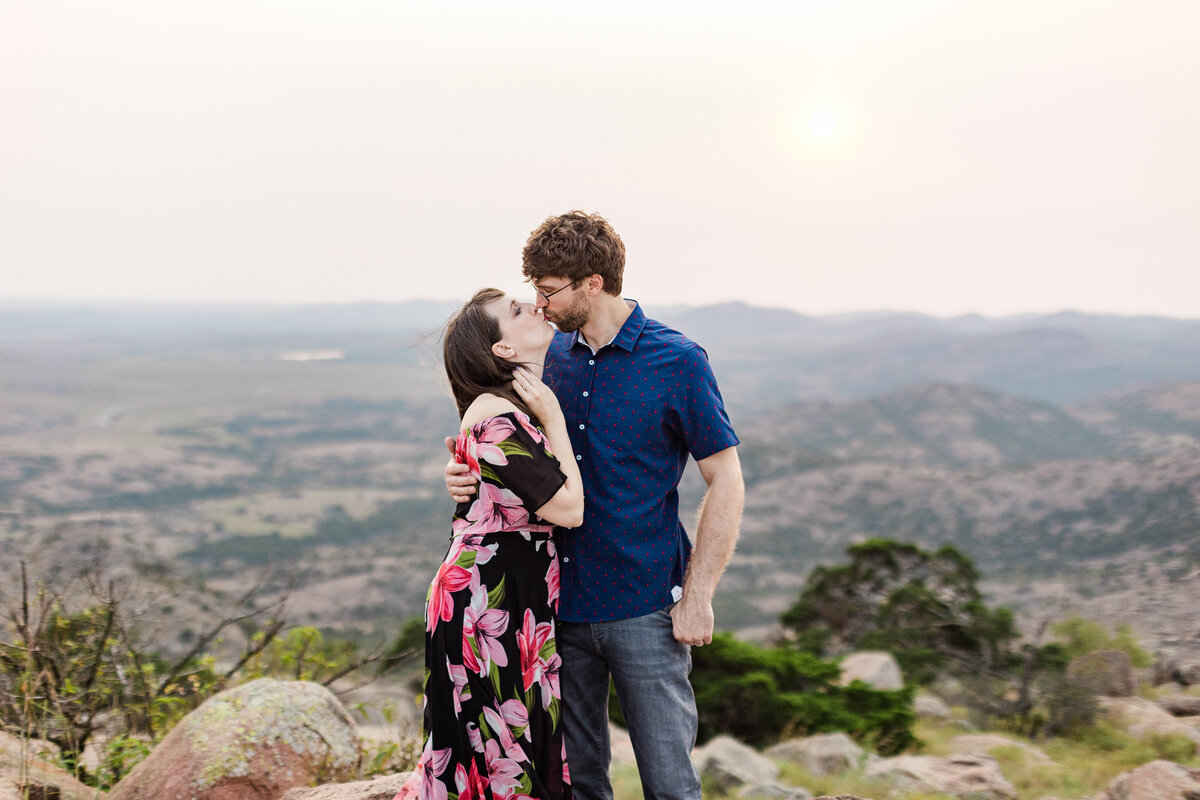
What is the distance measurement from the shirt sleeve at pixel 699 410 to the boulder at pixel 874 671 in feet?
39.4

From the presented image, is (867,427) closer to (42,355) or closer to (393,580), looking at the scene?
(393,580)

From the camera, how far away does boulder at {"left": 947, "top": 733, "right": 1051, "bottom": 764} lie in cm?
817

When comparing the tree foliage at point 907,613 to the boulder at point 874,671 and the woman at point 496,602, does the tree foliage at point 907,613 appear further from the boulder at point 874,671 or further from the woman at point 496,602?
the woman at point 496,602

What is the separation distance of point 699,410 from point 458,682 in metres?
1.18

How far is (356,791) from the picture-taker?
3.19m

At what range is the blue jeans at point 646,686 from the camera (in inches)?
101

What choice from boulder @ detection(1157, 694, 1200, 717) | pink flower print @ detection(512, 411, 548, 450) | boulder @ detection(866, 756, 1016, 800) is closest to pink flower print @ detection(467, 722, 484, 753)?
pink flower print @ detection(512, 411, 548, 450)

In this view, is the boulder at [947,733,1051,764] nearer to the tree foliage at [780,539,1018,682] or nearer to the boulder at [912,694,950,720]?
the boulder at [912,694,950,720]

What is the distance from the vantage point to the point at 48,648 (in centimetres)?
457

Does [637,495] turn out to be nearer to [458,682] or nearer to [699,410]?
[699,410]

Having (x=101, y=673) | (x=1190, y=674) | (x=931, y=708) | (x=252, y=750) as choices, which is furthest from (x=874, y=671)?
(x=252, y=750)

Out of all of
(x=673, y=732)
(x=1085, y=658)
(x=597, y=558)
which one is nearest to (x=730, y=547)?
(x=597, y=558)

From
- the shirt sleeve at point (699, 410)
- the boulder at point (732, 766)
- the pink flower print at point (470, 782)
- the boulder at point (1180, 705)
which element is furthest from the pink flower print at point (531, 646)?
the boulder at point (1180, 705)

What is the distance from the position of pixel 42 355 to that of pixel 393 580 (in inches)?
6153
